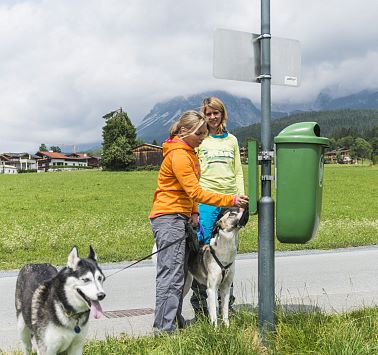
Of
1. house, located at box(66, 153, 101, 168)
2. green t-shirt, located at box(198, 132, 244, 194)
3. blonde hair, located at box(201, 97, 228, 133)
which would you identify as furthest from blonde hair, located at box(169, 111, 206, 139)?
house, located at box(66, 153, 101, 168)

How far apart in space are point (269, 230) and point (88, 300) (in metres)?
1.67

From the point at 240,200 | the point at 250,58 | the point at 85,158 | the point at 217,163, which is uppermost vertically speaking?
the point at 250,58

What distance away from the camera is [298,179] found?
4363mm

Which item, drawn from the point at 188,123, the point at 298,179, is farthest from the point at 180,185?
the point at 298,179

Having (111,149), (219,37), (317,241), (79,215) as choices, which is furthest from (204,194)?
(111,149)

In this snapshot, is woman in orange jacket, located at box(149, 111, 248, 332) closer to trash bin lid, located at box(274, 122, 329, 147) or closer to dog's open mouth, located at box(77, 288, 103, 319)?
trash bin lid, located at box(274, 122, 329, 147)

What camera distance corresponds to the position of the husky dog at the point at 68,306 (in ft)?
12.7

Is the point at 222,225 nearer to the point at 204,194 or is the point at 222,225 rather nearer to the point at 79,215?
the point at 204,194

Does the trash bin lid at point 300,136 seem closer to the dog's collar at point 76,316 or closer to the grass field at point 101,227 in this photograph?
the dog's collar at point 76,316

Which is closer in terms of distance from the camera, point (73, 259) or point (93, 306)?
point (93, 306)

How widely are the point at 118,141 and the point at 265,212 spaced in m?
74.7

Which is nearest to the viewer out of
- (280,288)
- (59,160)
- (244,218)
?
(244,218)

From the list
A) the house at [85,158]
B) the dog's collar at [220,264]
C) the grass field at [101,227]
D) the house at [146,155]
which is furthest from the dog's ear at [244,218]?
the house at [85,158]

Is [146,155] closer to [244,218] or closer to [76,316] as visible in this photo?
[244,218]
